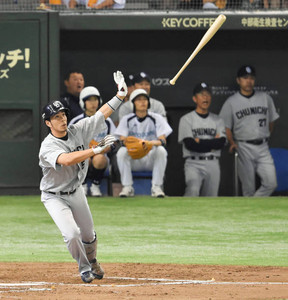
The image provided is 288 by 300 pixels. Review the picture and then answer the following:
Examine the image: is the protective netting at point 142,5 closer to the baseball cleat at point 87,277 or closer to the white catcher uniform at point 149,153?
the white catcher uniform at point 149,153

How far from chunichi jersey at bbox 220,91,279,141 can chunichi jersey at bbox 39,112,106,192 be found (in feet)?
21.4

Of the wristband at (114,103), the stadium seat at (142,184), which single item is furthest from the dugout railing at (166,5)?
the wristband at (114,103)

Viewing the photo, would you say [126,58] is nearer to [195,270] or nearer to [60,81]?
[60,81]

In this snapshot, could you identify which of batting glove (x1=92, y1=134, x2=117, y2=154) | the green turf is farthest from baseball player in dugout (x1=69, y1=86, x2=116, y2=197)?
batting glove (x1=92, y1=134, x2=117, y2=154)

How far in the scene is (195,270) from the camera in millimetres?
7312

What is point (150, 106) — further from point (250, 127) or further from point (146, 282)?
point (146, 282)

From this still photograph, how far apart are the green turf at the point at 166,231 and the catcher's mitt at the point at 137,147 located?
0.66m

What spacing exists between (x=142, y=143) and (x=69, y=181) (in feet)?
16.2

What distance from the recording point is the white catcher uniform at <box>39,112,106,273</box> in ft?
21.3

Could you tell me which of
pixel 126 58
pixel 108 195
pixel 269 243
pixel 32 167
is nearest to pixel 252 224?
pixel 269 243

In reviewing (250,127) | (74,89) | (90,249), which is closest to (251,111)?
(250,127)

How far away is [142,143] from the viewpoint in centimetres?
1155

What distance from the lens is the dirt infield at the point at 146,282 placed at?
5.97 m

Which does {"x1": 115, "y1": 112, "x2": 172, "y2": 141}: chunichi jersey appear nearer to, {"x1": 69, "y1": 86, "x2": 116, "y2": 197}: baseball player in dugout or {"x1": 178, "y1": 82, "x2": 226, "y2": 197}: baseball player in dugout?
{"x1": 69, "y1": 86, "x2": 116, "y2": 197}: baseball player in dugout
